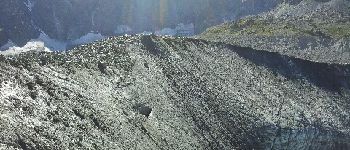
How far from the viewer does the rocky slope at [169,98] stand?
27.3 m

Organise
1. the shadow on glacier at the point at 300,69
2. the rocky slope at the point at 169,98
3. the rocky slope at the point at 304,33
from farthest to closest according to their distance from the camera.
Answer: the rocky slope at the point at 304,33, the shadow on glacier at the point at 300,69, the rocky slope at the point at 169,98

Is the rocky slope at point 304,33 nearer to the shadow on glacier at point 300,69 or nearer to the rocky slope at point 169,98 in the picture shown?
the shadow on glacier at point 300,69

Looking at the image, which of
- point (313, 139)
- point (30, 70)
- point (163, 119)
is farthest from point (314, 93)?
point (30, 70)

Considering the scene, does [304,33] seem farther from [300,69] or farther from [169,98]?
[169,98]

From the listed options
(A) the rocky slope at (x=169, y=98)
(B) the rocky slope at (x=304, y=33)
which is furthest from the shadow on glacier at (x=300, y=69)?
(B) the rocky slope at (x=304, y=33)

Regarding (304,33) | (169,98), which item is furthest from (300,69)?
(304,33)

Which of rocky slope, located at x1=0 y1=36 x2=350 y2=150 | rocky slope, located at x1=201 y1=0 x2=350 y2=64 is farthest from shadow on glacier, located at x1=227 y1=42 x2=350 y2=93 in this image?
rocky slope, located at x1=201 y1=0 x2=350 y2=64

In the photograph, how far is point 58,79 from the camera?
32.3m

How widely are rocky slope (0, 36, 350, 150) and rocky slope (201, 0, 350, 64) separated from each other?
70.1ft

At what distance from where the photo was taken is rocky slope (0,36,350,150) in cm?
2727

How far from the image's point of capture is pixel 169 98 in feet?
139

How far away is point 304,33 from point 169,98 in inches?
3090

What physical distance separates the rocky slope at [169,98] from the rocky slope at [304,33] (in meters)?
21.4

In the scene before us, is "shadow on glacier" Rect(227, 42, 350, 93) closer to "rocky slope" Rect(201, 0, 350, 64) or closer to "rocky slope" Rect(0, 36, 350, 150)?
"rocky slope" Rect(0, 36, 350, 150)
